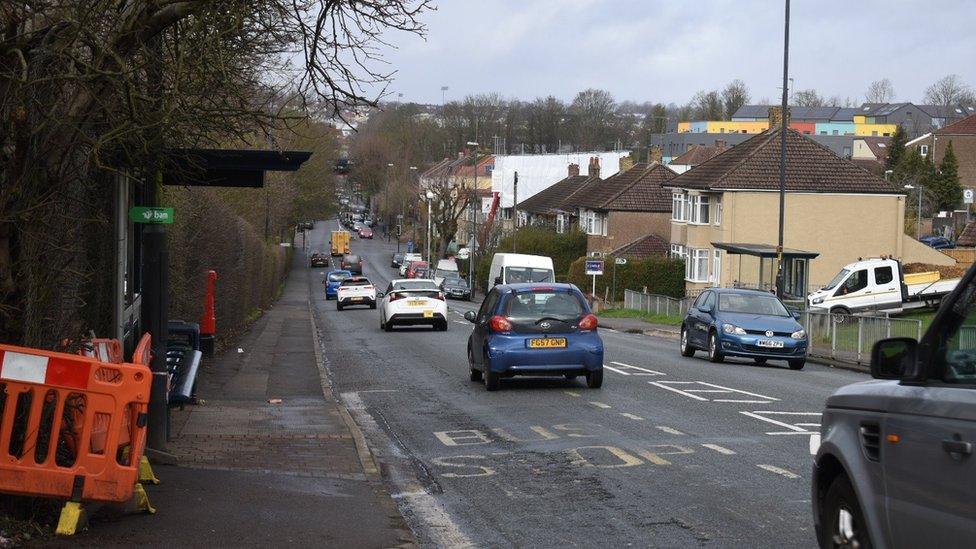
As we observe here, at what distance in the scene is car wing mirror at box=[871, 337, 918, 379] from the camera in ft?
16.8

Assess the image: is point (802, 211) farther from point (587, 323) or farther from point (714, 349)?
point (587, 323)

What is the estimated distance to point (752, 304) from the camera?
25.3 metres

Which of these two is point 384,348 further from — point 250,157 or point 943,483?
point 943,483

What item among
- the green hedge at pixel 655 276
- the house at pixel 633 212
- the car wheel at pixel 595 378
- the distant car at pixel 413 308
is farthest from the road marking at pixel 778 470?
the house at pixel 633 212

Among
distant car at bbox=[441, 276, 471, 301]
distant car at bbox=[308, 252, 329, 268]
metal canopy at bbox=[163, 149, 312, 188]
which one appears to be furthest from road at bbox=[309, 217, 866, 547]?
distant car at bbox=[308, 252, 329, 268]

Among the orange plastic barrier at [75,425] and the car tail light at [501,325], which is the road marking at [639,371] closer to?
the car tail light at [501,325]

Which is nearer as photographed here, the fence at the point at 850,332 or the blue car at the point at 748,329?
the blue car at the point at 748,329

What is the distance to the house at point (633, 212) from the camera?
75.1 meters

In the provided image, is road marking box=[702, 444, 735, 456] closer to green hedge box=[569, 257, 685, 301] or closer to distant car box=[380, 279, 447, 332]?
distant car box=[380, 279, 447, 332]

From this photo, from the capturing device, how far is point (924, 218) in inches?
3686

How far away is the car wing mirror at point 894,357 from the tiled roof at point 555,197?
82.0 m

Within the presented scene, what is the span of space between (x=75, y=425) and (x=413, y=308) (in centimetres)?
2711

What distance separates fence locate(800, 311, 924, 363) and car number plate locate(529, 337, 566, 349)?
891 centimetres

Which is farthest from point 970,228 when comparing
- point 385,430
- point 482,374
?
point 385,430
